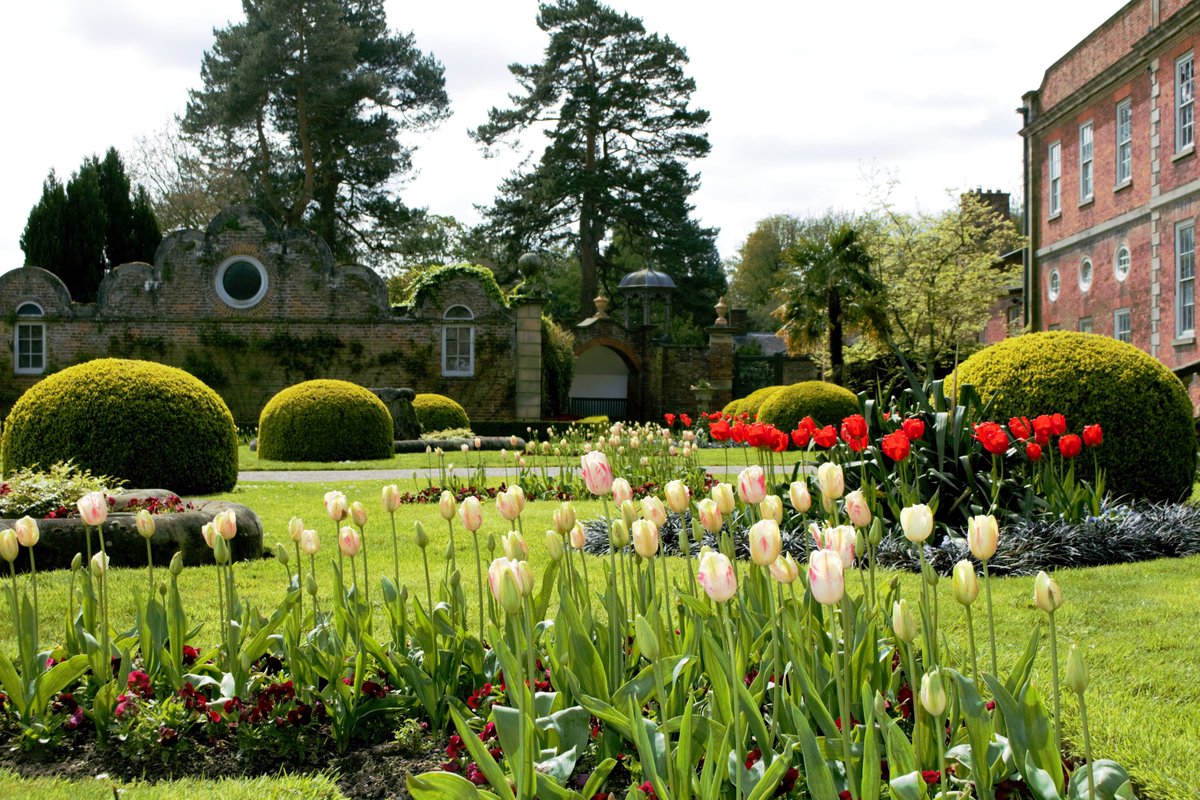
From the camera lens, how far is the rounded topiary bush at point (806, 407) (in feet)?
61.4

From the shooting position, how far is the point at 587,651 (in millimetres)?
2596

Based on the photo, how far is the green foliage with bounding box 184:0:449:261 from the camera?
30844 mm

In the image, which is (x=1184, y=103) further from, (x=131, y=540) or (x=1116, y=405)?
(x=131, y=540)

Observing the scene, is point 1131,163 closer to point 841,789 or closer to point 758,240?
point 841,789

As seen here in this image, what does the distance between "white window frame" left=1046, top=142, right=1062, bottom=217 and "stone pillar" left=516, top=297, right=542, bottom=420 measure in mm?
13827

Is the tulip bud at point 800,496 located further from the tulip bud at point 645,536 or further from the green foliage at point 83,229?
the green foliage at point 83,229

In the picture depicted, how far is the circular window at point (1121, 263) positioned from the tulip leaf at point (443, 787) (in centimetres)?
2387

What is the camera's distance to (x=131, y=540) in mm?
6246

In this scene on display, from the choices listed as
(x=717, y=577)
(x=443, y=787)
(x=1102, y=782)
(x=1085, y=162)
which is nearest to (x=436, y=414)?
(x=1085, y=162)

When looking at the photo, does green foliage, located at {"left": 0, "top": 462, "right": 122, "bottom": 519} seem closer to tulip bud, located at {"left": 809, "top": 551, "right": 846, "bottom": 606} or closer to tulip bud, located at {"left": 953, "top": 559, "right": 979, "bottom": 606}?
tulip bud, located at {"left": 809, "top": 551, "right": 846, "bottom": 606}

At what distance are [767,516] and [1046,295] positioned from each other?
27.2 metres

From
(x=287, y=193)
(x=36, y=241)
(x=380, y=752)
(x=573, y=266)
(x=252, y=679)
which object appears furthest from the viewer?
(x=573, y=266)

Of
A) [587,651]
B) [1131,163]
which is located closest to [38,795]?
[587,651]

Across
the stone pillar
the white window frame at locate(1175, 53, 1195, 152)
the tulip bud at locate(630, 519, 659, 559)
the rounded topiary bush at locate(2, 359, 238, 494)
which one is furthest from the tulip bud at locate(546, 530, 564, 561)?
the stone pillar
